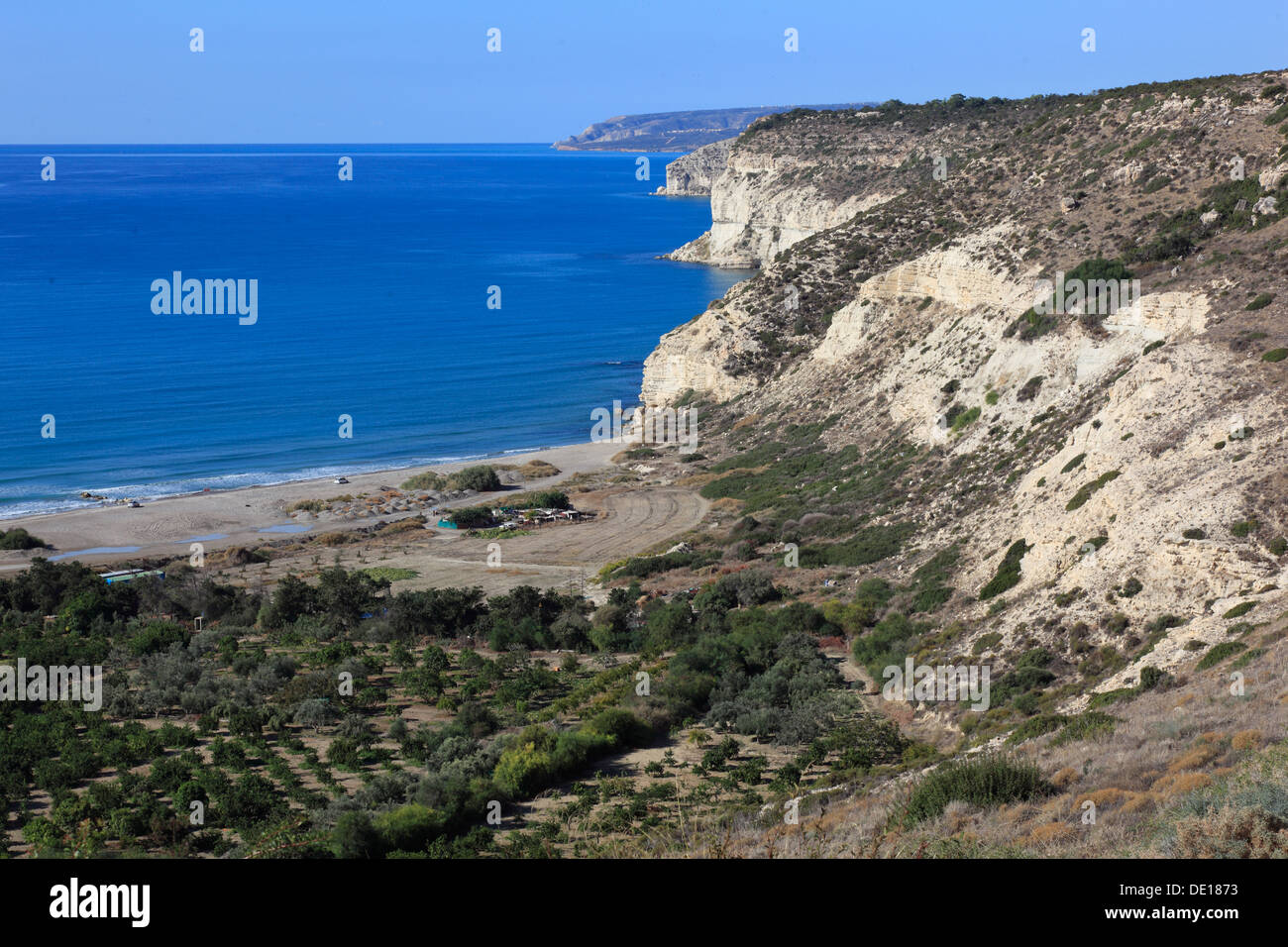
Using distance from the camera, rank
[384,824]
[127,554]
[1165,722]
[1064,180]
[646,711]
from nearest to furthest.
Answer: [1165,722], [384,824], [646,711], [127,554], [1064,180]

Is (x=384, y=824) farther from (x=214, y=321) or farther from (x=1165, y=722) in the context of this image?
(x=214, y=321)

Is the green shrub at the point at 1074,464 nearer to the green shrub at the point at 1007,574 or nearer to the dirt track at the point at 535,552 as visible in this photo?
the green shrub at the point at 1007,574

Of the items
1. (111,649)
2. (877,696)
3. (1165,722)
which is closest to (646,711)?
(877,696)

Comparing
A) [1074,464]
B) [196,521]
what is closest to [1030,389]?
[1074,464]

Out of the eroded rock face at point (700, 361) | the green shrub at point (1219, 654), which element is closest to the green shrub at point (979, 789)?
the green shrub at point (1219, 654)

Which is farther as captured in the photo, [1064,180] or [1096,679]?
[1064,180]
